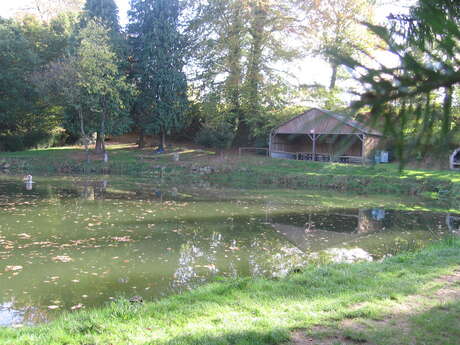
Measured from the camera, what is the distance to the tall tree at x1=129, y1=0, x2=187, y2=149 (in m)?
33.7

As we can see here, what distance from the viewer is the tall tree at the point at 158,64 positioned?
111ft

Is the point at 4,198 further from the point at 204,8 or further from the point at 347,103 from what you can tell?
the point at 204,8

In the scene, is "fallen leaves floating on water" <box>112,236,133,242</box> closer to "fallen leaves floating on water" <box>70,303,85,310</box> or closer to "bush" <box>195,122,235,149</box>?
"fallen leaves floating on water" <box>70,303,85,310</box>

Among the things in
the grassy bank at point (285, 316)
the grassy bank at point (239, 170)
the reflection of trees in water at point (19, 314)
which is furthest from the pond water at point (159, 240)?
the grassy bank at point (239, 170)

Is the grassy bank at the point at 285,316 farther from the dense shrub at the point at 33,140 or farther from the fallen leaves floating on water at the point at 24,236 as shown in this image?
the dense shrub at the point at 33,140

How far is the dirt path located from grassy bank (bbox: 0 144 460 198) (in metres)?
16.2

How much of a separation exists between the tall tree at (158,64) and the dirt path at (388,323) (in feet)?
101

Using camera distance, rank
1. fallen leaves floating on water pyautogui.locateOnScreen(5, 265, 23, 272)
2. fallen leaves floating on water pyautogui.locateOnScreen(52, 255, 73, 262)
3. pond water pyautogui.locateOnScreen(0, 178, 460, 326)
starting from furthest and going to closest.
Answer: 1. fallen leaves floating on water pyautogui.locateOnScreen(52, 255, 73, 262)
2. fallen leaves floating on water pyautogui.locateOnScreen(5, 265, 23, 272)
3. pond water pyautogui.locateOnScreen(0, 178, 460, 326)

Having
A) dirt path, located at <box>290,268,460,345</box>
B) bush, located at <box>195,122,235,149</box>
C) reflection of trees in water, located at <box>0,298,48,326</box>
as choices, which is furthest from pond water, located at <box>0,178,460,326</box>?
bush, located at <box>195,122,235,149</box>

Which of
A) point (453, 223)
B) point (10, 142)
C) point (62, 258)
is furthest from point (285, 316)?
point (10, 142)

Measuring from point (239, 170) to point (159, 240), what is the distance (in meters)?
19.2

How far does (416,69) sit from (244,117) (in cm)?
3341

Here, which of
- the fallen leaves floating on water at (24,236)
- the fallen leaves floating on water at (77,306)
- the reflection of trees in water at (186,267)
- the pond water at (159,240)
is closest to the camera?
the fallen leaves floating on water at (77,306)

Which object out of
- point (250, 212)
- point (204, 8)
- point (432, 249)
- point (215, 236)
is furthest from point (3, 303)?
point (204, 8)
